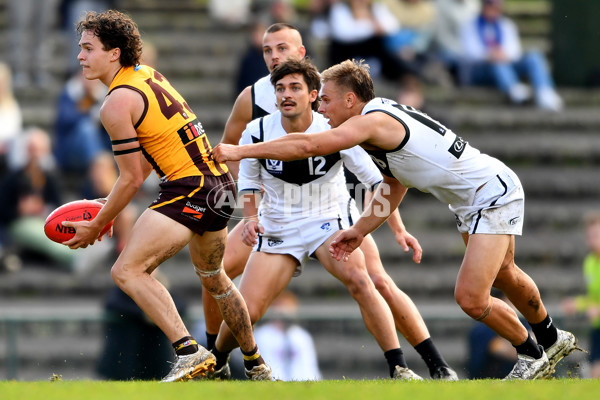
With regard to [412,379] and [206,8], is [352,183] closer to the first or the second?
[412,379]

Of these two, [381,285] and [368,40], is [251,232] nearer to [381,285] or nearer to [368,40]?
[381,285]

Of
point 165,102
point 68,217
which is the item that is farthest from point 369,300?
point 68,217

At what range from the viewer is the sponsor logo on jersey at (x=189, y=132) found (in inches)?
314

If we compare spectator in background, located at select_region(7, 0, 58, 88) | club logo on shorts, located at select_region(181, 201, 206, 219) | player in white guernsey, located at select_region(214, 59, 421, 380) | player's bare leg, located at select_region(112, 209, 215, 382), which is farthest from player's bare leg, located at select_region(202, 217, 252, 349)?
spectator in background, located at select_region(7, 0, 58, 88)

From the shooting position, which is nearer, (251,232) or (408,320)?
(251,232)

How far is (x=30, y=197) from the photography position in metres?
13.8

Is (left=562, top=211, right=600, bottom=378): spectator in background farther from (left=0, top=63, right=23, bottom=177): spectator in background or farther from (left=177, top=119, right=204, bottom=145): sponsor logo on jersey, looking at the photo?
(left=0, top=63, right=23, bottom=177): spectator in background

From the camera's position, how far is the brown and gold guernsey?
7.80 meters

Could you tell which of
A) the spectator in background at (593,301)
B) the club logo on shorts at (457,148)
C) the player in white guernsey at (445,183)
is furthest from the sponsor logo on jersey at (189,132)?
the spectator in background at (593,301)

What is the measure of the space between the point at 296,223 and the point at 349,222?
0.44m

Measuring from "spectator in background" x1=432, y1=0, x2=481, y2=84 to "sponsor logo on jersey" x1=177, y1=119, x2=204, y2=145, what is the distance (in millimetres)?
9234

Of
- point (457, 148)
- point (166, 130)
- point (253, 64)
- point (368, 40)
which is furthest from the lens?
point (368, 40)

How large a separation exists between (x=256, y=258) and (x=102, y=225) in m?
1.48

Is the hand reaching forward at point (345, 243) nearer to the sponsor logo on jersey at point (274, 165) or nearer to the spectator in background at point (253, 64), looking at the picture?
the sponsor logo on jersey at point (274, 165)
